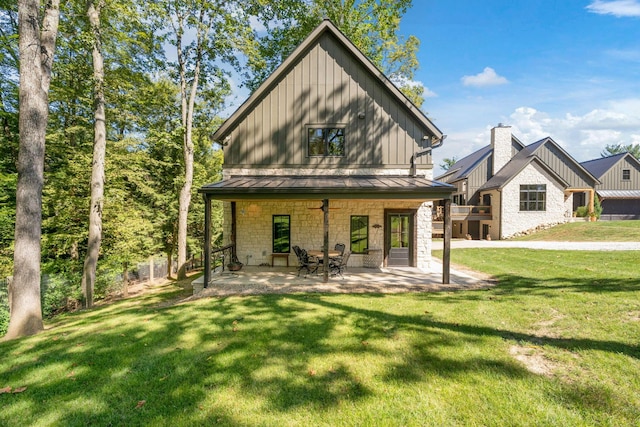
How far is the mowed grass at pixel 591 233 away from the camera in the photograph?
17.1m

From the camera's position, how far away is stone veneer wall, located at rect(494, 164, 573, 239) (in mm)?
21906

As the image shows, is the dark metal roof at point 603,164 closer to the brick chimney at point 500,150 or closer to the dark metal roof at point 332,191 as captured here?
the brick chimney at point 500,150

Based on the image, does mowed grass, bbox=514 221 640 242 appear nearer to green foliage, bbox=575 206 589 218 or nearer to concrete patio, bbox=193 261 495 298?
green foliage, bbox=575 206 589 218

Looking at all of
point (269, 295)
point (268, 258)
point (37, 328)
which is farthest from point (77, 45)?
point (269, 295)

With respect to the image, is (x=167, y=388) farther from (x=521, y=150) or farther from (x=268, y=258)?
(x=521, y=150)

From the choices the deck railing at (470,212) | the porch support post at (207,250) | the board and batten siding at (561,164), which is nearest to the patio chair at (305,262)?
the porch support post at (207,250)

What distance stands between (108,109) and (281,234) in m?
11.4

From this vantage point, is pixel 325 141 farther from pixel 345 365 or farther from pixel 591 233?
pixel 591 233

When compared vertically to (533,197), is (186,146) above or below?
above

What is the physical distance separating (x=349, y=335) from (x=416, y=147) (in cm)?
829

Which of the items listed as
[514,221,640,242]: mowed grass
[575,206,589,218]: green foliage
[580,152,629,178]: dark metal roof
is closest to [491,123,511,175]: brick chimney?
[514,221,640,242]: mowed grass

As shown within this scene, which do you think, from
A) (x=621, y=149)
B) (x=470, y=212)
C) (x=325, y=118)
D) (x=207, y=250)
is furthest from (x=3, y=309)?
(x=621, y=149)

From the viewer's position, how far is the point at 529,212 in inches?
873

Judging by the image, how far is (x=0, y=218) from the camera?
10.8 meters
